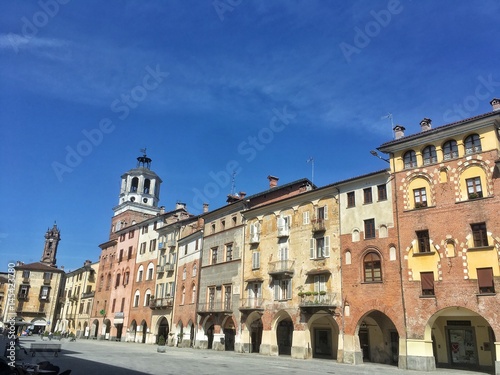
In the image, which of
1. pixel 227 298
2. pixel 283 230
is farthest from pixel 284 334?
pixel 283 230

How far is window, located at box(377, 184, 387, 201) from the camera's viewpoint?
30503mm

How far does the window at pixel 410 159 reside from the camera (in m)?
29.6

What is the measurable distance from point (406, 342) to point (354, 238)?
7.91 meters

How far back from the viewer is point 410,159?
2994 cm

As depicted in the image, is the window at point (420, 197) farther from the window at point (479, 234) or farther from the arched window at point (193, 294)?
the arched window at point (193, 294)

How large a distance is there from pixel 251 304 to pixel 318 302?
7841 millimetres

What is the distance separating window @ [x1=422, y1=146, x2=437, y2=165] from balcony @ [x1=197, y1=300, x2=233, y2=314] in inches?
853

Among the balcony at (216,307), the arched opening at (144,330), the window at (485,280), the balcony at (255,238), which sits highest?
the balcony at (255,238)

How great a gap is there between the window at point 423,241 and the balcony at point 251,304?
14695 mm

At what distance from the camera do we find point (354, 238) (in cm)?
3142

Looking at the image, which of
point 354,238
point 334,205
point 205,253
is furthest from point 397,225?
point 205,253

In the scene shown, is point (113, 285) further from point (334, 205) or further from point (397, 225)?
point (397, 225)

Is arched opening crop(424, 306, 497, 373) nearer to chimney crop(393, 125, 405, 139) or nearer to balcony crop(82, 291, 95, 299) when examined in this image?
chimney crop(393, 125, 405, 139)

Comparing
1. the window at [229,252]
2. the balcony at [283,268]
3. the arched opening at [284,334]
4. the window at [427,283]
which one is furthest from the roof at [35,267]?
the window at [427,283]
